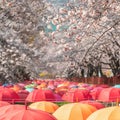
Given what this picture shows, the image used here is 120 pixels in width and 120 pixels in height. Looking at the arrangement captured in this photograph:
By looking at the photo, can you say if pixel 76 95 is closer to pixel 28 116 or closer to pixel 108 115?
pixel 108 115

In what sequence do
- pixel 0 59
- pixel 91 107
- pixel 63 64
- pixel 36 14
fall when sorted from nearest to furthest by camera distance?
pixel 91 107 → pixel 0 59 → pixel 36 14 → pixel 63 64

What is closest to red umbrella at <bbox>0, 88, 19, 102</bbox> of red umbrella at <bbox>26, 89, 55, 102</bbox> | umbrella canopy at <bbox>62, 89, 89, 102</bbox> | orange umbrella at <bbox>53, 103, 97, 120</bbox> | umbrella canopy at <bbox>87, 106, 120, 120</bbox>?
red umbrella at <bbox>26, 89, 55, 102</bbox>

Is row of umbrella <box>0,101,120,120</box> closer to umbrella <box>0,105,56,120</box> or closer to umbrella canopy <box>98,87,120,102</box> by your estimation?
umbrella <box>0,105,56,120</box>

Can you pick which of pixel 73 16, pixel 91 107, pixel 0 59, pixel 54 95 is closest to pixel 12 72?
pixel 0 59

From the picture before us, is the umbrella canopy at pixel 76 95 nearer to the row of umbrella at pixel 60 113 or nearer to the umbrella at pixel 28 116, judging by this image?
the row of umbrella at pixel 60 113

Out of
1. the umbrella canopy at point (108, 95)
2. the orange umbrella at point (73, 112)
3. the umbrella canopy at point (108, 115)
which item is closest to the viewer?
the umbrella canopy at point (108, 115)

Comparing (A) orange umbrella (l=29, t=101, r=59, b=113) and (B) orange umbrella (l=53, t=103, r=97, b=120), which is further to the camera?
(A) orange umbrella (l=29, t=101, r=59, b=113)

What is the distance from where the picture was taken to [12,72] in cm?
3020

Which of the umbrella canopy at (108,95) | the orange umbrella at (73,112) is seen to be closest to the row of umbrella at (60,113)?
the orange umbrella at (73,112)

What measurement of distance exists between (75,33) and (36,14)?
21.8 m

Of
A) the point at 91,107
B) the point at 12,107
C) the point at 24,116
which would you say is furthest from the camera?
the point at 91,107

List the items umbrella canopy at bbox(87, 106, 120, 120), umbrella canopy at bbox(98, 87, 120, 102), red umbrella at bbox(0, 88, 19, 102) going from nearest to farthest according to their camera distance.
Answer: umbrella canopy at bbox(87, 106, 120, 120) → red umbrella at bbox(0, 88, 19, 102) → umbrella canopy at bbox(98, 87, 120, 102)

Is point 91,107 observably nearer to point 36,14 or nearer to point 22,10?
point 22,10

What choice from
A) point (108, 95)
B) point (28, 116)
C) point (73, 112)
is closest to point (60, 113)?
point (73, 112)
